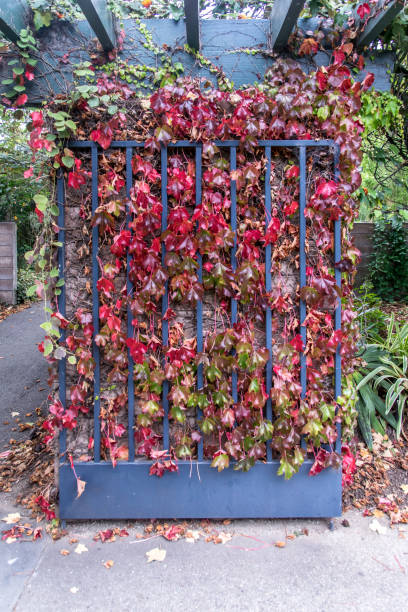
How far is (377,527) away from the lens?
2.39m

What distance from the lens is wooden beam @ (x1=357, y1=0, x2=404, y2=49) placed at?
237cm

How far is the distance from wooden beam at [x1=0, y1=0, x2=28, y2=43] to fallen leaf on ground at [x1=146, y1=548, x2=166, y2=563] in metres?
3.21

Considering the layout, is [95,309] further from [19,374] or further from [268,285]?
[19,374]

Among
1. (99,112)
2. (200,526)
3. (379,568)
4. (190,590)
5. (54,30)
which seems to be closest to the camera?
(190,590)

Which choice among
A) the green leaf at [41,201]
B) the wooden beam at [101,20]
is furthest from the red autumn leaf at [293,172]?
the wooden beam at [101,20]

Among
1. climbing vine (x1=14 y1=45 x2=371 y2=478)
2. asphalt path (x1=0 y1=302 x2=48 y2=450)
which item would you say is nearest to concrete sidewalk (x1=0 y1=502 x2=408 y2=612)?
climbing vine (x1=14 y1=45 x2=371 y2=478)

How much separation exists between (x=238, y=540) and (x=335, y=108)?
244cm

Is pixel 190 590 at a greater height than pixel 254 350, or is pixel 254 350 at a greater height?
pixel 254 350

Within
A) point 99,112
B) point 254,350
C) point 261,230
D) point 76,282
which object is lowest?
point 254,350

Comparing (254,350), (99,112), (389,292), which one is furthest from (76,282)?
(389,292)

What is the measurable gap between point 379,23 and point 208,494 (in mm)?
3015

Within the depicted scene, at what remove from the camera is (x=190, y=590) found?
1961mm

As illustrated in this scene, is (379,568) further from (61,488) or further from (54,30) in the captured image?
(54,30)

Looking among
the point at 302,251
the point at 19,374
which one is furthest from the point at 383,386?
the point at 19,374
